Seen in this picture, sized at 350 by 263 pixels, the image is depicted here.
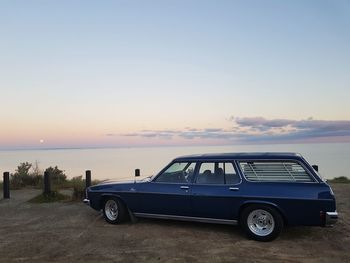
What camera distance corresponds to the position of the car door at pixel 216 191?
27.6 ft

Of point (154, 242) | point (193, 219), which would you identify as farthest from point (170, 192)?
point (154, 242)

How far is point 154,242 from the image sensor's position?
809cm

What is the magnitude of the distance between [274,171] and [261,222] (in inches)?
37.1

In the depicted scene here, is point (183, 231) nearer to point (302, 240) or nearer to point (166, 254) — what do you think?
point (166, 254)

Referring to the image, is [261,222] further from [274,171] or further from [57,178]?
[57,178]

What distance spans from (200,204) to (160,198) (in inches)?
34.7

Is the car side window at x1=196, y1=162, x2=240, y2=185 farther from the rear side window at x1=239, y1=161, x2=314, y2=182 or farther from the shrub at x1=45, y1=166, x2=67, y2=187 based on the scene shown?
the shrub at x1=45, y1=166, x2=67, y2=187

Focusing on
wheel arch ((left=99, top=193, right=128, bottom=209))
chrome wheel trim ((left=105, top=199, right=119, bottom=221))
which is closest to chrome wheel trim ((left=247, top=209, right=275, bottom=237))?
wheel arch ((left=99, top=193, right=128, bottom=209))

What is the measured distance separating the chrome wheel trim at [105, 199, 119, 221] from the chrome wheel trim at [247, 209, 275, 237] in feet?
9.66

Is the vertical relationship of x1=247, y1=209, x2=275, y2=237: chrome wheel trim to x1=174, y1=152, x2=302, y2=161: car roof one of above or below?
below

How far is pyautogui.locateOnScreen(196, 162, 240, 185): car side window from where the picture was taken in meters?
8.62

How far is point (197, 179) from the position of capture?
8.94 meters

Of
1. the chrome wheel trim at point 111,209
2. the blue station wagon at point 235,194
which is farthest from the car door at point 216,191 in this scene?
the chrome wheel trim at point 111,209

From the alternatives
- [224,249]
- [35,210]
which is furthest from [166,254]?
[35,210]
